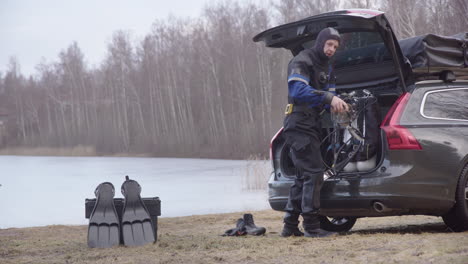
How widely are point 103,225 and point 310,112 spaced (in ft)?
6.91

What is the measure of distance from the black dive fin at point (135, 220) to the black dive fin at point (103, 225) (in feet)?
0.28

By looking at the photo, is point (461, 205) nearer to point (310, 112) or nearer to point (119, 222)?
point (310, 112)

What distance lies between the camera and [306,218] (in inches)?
237

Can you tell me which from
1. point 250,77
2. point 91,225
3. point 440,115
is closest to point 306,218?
point 440,115

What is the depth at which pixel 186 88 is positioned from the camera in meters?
55.0

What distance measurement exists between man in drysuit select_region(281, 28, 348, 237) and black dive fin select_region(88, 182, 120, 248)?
5.56 ft

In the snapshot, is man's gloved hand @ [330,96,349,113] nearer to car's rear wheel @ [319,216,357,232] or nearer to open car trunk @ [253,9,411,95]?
open car trunk @ [253,9,411,95]

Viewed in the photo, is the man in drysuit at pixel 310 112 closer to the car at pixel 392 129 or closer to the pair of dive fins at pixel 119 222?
the car at pixel 392 129

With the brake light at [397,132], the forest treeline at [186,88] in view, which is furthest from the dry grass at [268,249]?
the forest treeline at [186,88]

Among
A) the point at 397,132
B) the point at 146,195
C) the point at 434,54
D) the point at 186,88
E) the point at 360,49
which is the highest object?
the point at 186,88

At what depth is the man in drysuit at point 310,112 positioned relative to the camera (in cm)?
589

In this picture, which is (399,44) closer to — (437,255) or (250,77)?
(437,255)

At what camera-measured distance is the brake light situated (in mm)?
5730

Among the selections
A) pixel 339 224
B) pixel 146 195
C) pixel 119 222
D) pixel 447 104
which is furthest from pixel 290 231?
pixel 146 195
